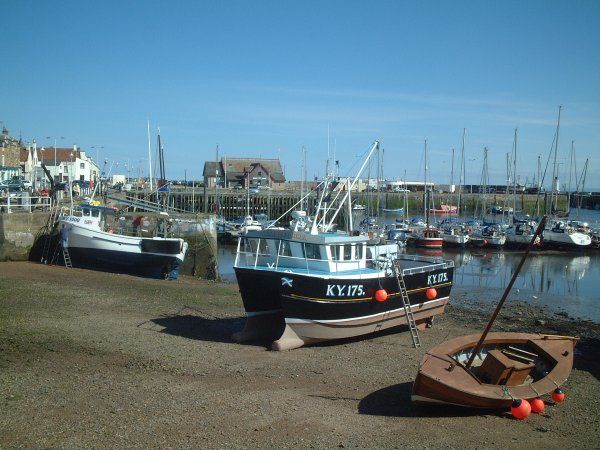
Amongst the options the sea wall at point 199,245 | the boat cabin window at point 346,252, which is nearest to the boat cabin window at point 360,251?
the boat cabin window at point 346,252

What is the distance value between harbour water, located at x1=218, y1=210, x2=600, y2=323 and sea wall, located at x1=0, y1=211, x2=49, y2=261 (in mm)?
9652

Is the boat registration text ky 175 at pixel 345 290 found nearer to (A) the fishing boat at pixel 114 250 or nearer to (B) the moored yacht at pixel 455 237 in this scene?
(A) the fishing boat at pixel 114 250

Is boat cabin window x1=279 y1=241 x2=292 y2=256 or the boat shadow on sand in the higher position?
boat cabin window x1=279 y1=241 x2=292 y2=256

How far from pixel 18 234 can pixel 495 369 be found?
23259 mm

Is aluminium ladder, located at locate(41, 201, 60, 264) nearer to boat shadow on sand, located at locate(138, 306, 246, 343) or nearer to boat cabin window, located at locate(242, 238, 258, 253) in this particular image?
boat shadow on sand, located at locate(138, 306, 246, 343)

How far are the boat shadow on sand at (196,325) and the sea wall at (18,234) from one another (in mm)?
12443

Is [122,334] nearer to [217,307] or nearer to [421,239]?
[217,307]

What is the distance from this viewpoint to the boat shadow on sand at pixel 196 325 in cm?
1550

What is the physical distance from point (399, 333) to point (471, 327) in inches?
137

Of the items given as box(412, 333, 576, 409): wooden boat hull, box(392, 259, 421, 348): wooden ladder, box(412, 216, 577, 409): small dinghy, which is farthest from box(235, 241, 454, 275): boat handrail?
box(412, 333, 576, 409): wooden boat hull

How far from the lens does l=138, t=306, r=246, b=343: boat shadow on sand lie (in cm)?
1550

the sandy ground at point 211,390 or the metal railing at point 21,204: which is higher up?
the metal railing at point 21,204

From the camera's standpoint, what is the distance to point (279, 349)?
14.3 metres

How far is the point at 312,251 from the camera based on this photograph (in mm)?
15523
